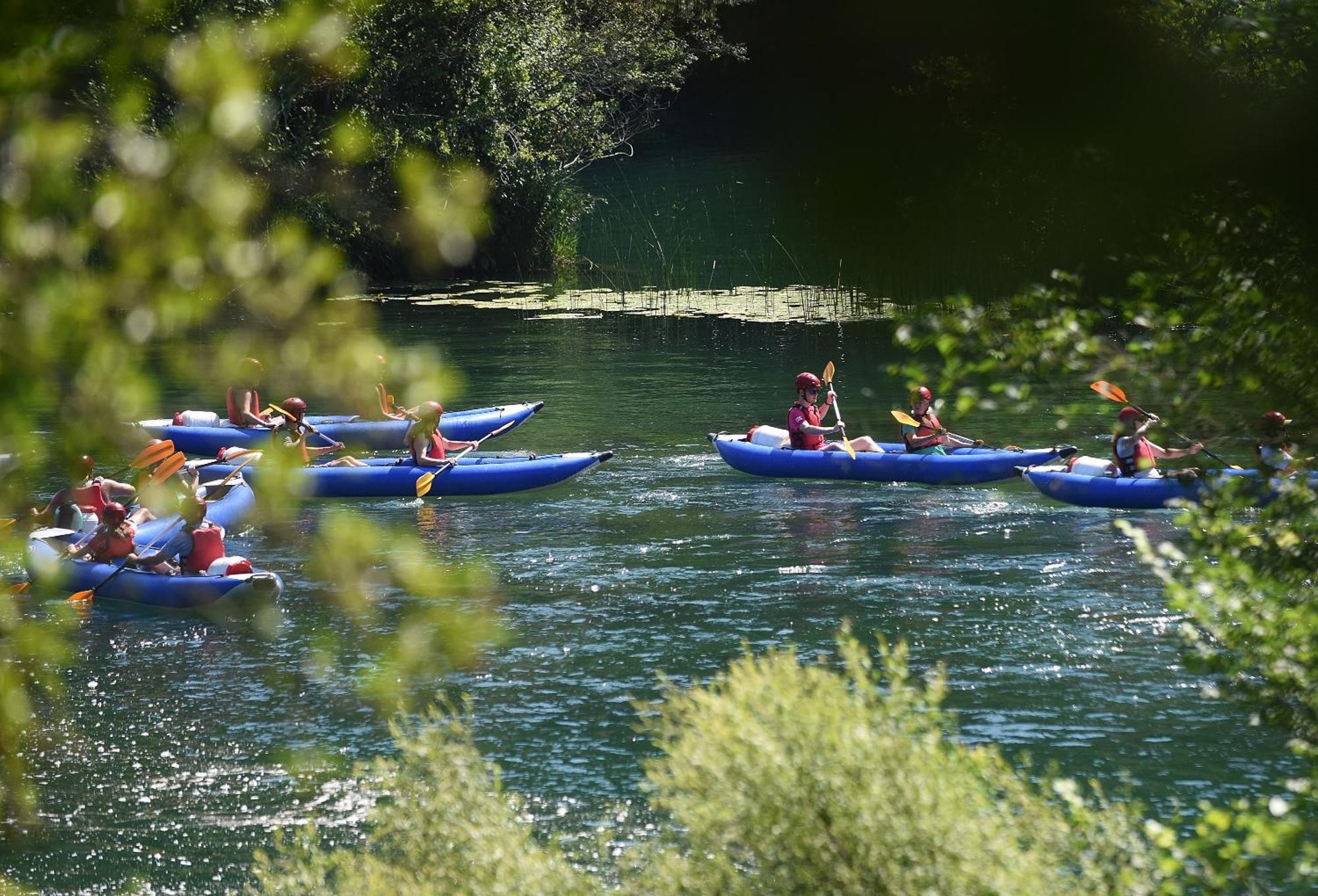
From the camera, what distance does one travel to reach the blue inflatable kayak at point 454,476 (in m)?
14.7

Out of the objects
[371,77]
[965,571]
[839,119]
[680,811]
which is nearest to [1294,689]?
[680,811]

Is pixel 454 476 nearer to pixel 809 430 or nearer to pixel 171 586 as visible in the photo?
pixel 809 430

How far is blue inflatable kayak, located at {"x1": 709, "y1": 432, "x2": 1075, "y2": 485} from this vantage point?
46.9 feet

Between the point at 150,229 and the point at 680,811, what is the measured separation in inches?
115

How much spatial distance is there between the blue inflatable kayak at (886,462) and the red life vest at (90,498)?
5771 mm

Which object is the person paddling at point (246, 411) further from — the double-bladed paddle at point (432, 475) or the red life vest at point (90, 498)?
the red life vest at point (90, 498)

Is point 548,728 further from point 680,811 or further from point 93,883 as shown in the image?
→ point 680,811

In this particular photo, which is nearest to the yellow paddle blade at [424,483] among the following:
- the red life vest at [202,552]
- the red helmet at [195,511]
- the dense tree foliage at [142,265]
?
the red helmet at [195,511]

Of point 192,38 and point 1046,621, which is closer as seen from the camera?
point 192,38

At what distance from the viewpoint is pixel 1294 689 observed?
503 centimetres

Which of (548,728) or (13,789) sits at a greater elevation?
(13,789)

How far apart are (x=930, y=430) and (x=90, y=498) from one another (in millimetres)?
7485

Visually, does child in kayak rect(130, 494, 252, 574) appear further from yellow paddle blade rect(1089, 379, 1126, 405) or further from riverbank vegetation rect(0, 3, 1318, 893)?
yellow paddle blade rect(1089, 379, 1126, 405)

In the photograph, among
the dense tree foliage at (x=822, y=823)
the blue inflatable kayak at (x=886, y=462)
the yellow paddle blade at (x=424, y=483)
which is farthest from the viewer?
the yellow paddle blade at (x=424, y=483)
